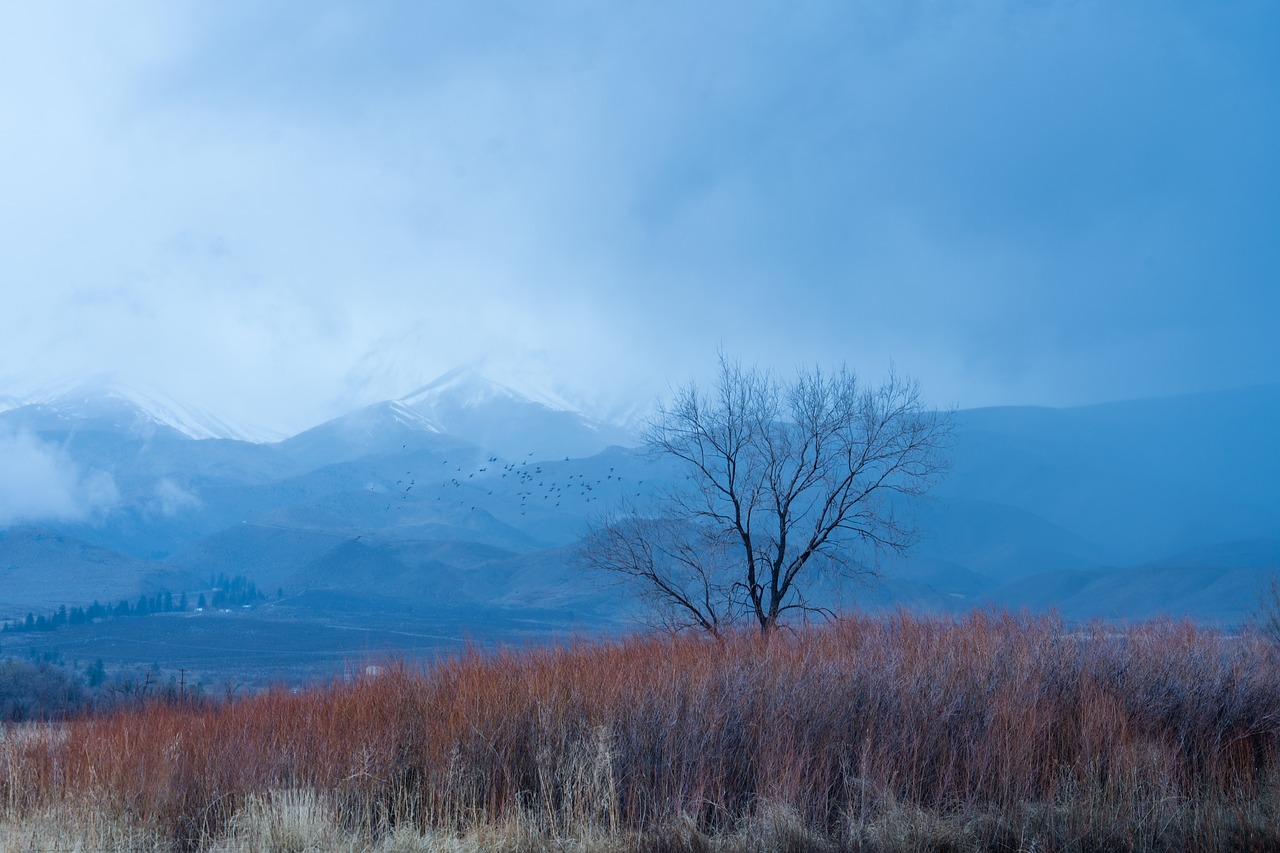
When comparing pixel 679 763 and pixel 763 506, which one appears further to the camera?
pixel 763 506

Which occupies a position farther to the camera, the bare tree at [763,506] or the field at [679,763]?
the bare tree at [763,506]

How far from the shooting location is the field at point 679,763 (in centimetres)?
995

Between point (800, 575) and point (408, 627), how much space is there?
99.8 m

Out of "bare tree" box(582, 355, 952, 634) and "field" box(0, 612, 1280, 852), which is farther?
"bare tree" box(582, 355, 952, 634)

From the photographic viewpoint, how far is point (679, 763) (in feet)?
36.7

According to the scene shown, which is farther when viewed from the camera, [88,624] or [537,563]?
[537,563]

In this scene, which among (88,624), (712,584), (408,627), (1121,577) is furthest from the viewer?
(1121,577)

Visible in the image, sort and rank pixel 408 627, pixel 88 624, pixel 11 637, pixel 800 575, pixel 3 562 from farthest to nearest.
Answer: pixel 3 562
pixel 408 627
pixel 88 624
pixel 11 637
pixel 800 575

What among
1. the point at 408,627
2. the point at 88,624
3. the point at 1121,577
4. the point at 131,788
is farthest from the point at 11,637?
the point at 1121,577

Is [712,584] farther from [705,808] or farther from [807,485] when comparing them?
[705,808]

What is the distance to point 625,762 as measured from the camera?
11164mm

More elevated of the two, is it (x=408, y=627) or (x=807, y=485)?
(x=807, y=485)

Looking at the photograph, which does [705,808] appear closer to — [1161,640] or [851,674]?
[851,674]

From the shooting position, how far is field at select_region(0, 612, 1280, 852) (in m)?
9.95
